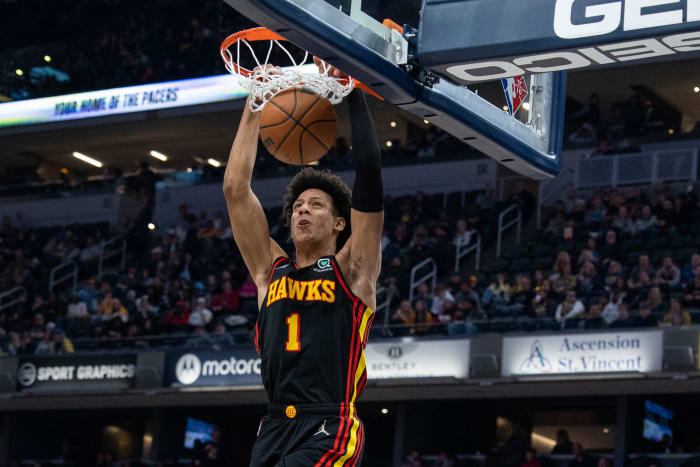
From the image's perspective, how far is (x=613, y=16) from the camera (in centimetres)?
481

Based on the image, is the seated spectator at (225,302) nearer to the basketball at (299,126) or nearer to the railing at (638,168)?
the railing at (638,168)

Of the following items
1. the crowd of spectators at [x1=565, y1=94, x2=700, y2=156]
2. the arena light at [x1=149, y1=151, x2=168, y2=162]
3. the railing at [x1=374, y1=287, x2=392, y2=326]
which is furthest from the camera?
the arena light at [x1=149, y1=151, x2=168, y2=162]

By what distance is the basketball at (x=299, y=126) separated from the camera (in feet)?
18.2

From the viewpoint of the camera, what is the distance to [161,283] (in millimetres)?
22500

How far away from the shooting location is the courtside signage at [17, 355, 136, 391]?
1962 cm

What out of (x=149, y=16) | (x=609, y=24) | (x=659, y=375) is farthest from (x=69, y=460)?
(x=609, y=24)

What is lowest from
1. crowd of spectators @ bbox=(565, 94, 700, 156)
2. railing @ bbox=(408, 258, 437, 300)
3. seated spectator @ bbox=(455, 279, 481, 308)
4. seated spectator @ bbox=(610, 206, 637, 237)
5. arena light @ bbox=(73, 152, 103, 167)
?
seated spectator @ bbox=(455, 279, 481, 308)

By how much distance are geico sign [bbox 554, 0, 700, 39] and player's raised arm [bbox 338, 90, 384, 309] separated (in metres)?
0.89

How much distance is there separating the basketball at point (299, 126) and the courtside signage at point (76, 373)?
47.2 feet

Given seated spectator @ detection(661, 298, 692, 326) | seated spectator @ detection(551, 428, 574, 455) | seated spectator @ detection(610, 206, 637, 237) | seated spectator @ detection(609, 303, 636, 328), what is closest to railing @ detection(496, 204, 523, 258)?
seated spectator @ detection(610, 206, 637, 237)

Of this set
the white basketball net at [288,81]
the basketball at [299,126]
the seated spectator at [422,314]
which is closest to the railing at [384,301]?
the seated spectator at [422,314]

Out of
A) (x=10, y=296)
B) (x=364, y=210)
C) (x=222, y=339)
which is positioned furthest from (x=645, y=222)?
(x=364, y=210)

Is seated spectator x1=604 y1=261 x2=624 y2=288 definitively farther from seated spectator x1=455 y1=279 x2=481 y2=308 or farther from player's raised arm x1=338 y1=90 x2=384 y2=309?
player's raised arm x1=338 y1=90 x2=384 y2=309

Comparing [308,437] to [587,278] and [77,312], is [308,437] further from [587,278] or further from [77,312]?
→ [77,312]
